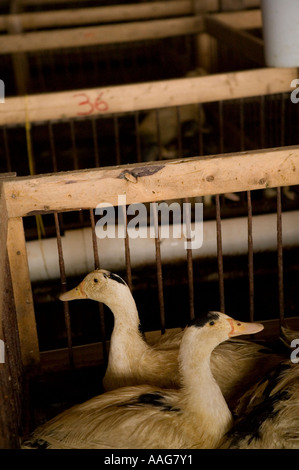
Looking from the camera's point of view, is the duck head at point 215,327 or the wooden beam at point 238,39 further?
the wooden beam at point 238,39

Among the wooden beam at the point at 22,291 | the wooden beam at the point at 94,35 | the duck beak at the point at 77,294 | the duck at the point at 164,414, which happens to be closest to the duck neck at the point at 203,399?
the duck at the point at 164,414

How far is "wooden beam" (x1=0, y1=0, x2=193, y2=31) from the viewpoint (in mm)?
5895

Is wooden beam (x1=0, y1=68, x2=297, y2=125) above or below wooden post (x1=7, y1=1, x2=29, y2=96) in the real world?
below

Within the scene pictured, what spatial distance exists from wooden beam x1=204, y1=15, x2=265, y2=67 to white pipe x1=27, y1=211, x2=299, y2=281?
96cm

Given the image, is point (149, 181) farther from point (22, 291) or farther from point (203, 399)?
point (203, 399)

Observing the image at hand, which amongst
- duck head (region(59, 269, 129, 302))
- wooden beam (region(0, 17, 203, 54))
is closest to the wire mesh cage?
duck head (region(59, 269, 129, 302))

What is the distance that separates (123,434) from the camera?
73.3 inches

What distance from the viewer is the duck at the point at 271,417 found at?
1813mm

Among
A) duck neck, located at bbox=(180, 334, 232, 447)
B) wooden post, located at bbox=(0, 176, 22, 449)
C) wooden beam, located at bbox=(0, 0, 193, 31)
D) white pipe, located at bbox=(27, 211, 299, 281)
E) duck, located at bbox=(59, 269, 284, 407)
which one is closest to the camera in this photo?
wooden post, located at bbox=(0, 176, 22, 449)

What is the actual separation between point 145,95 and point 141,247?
2.68 ft

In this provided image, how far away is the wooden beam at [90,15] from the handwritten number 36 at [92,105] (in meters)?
2.85

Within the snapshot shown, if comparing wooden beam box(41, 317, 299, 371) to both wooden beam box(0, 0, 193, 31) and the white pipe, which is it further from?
wooden beam box(0, 0, 193, 31)

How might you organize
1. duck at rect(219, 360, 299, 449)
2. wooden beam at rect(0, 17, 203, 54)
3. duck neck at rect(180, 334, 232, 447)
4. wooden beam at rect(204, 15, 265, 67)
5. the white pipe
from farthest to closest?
wooden beam at rect(0, 17, 203, 54)
wooden beam at rect(204, 15, 265, 67)
the white pipe
duck neck at rect(180, 334, 232, 447)
duck at rect(219, 360, 299, 449)

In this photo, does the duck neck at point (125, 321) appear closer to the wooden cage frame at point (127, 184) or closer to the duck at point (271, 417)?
the wooden cage frame at point (127, 184)
